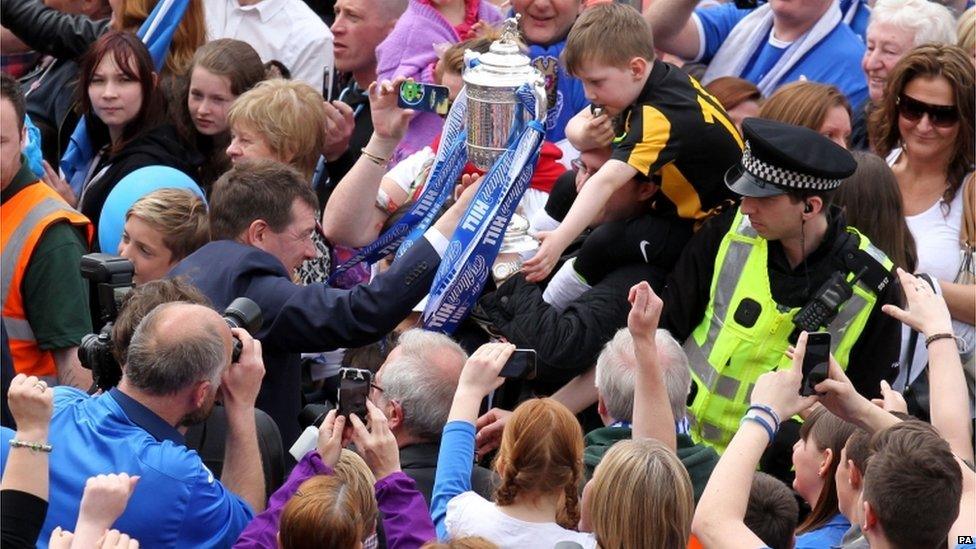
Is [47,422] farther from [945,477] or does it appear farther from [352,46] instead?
[352,46]

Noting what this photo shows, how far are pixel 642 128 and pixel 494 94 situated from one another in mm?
518

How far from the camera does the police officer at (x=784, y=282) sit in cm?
520

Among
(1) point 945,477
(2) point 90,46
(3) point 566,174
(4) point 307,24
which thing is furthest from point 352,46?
(1) point 945,477

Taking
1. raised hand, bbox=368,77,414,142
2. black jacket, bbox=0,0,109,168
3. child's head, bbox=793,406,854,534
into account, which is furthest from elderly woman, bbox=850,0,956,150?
black jacket, bbox=0,0,109,168

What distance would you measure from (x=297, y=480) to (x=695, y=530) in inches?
40.6

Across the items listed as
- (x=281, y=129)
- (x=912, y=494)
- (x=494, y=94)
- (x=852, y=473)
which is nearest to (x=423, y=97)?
(x=494, y=94)

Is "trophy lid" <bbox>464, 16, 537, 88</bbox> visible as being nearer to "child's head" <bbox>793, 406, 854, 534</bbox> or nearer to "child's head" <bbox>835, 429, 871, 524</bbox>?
"child's head" <bbox>793, 406, 854, 534</bbox>

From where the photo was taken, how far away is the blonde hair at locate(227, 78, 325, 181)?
658cm

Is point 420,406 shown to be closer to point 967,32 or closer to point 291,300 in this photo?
point 291,300

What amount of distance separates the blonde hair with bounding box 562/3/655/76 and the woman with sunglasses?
3.14ft

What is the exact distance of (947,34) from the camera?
650cm

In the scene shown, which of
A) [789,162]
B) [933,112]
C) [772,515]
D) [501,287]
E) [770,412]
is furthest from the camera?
[933,112]

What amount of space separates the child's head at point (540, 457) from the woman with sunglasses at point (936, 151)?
77.8 inches

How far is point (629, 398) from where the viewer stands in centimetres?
480
